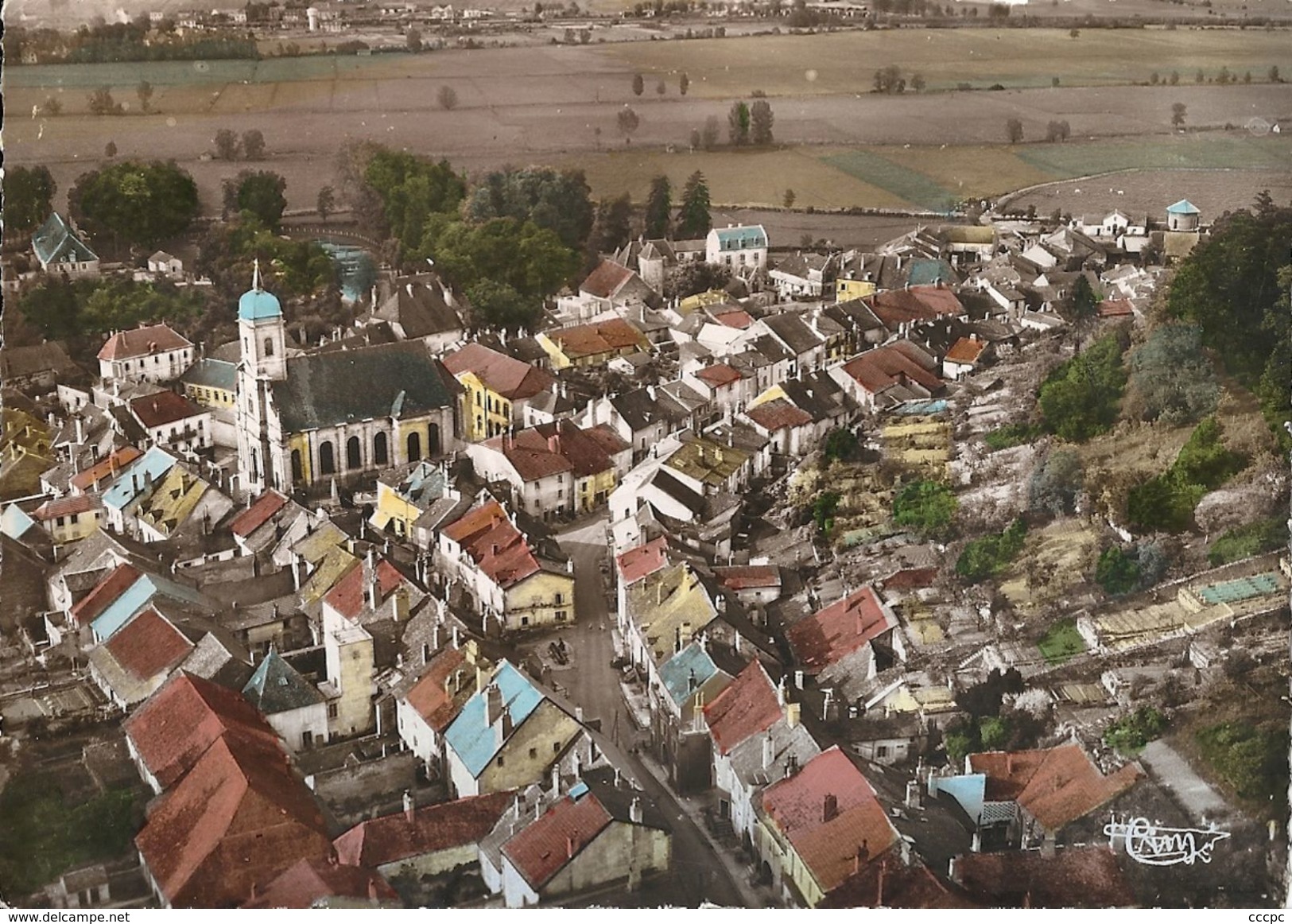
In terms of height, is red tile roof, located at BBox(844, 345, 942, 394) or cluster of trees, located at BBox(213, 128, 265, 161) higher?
cluster of trees, located at BBox(213, 128, 265, 161)

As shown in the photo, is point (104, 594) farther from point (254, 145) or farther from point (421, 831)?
point (254, 145)

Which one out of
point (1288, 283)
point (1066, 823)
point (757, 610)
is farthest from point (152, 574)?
point (1288, 283)

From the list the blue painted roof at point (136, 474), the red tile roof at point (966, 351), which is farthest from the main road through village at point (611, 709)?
the red tile roof at point (966, 351)

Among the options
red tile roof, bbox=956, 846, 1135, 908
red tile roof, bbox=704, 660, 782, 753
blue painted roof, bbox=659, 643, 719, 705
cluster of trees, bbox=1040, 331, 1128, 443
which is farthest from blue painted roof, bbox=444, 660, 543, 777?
cluster of trees, bbox=1040, 331, 1128, 443

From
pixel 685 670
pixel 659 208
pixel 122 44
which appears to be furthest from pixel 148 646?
pixel 659 208

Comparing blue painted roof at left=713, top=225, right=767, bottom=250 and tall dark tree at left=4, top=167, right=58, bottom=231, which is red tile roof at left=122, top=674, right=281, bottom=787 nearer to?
tall dark tree at left=4, top=167, right=58, bottom=231
